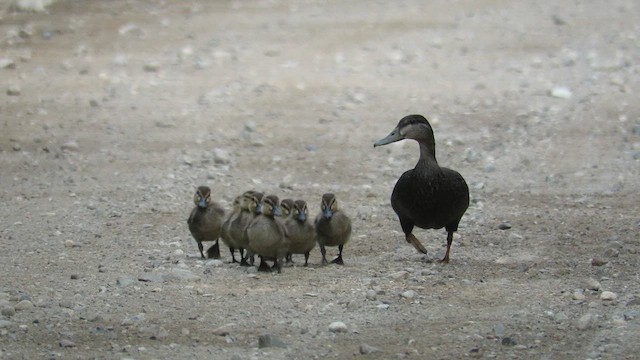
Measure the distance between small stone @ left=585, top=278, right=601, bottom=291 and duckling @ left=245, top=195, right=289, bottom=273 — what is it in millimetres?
1980

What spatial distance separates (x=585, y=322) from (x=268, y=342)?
1825 millimetres

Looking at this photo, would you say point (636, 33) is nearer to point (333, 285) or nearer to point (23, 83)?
point (23, 83)

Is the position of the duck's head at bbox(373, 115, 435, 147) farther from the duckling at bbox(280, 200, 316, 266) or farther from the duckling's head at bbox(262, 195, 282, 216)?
the duckling's head at bbox(262, 195, 282, 216)

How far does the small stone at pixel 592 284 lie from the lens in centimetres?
844

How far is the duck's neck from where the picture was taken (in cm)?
965

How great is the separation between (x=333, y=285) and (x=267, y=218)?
81 cm

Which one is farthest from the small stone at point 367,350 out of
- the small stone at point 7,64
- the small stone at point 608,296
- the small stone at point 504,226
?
the small stone at point 7,64

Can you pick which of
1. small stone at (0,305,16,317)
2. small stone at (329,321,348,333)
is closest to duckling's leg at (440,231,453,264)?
small stone at (329,321,348,333)

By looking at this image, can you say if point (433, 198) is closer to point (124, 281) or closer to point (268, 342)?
point (124, 281)

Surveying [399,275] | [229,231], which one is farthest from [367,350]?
[229,231]

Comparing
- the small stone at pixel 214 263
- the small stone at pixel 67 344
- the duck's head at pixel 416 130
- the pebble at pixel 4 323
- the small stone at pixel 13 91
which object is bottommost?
the small stone at pixel 67 344

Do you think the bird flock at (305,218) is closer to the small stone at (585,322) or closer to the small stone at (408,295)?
the small stone at (408,295)

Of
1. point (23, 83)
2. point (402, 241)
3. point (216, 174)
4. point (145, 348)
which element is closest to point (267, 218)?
point (402, 241)

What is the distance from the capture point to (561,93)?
15172mm
